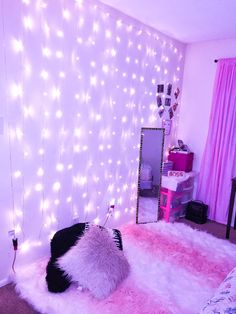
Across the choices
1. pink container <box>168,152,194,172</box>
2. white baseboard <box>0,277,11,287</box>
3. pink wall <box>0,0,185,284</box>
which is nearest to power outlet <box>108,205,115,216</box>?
pink wall <box>0,0,185,284</box>

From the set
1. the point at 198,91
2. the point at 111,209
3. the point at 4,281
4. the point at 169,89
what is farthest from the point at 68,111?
the point at 198,91

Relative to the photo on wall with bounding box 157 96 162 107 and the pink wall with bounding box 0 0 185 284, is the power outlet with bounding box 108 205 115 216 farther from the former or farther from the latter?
the photo on wall with bounding box 157 96 162 107

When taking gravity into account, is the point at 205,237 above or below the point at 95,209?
below

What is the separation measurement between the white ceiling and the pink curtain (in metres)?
0.51

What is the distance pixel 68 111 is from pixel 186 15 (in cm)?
159

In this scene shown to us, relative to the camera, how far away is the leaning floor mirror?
3.49 metres

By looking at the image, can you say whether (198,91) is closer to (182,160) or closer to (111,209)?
(182,160)

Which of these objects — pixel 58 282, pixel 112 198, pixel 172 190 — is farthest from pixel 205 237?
pixel 58 282

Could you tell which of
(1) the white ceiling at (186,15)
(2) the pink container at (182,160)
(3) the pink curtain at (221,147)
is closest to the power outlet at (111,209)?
(2) the pink container at (182,160)

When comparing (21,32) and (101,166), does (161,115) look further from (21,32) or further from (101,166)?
(21,32)

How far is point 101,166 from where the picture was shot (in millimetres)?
2977

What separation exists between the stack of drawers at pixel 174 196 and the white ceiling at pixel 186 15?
6.07ft

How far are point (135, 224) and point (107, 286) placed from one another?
141cm

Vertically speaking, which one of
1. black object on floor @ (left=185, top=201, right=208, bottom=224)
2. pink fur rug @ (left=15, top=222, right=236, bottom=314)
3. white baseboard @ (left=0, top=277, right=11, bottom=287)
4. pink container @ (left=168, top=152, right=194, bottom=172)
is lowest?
white baseboard @ (left=0, top=277, right=11, bottom=287)
